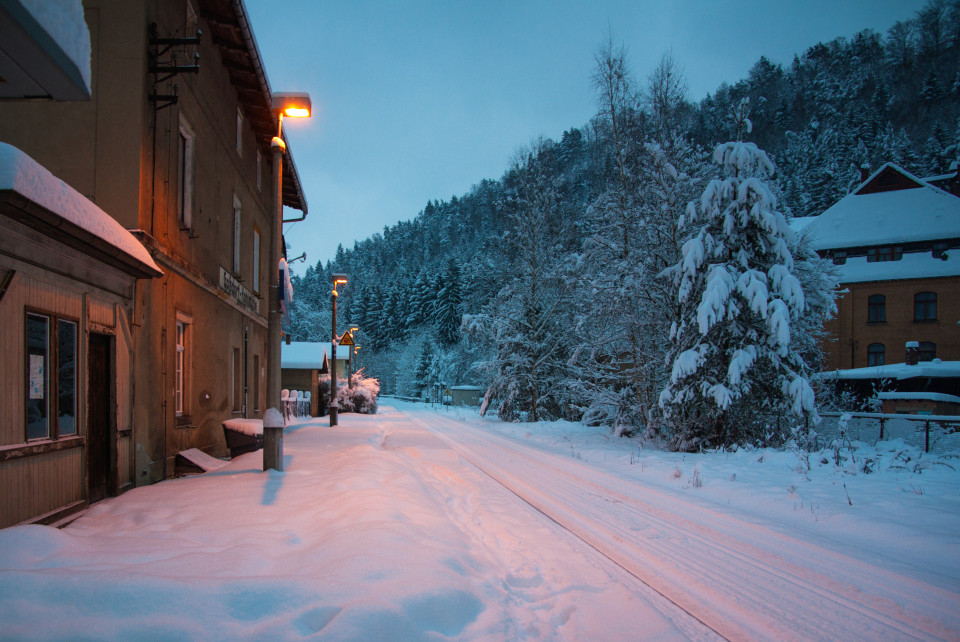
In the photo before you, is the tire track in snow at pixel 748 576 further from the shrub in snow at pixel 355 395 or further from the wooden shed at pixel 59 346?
the shrub in snow at pixel 355 395

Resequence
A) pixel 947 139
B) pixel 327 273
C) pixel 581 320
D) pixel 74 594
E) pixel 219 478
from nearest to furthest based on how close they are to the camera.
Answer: pixel 74 594 → pixel 219 478 → pixel 581 320 → pixel 947 139 → pixel 327 273

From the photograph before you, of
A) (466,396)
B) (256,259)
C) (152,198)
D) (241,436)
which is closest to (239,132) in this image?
(256,259)

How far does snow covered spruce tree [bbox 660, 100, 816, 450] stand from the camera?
13.8 metres

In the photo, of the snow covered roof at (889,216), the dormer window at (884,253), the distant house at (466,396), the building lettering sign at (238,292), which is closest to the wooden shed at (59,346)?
the building lettering sign at (238,292)

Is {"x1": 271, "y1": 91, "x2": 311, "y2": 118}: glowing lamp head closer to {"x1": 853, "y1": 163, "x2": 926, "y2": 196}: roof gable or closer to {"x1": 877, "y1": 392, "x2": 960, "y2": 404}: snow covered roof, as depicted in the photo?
{"x1": 877, "y1": 392, "x2": 960, "y2": 404}: snow covered roof

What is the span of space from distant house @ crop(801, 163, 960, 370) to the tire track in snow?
28.3 m

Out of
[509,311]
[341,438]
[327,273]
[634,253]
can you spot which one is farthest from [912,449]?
[327,273]

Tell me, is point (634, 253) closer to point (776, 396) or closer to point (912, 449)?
point (776, 396)

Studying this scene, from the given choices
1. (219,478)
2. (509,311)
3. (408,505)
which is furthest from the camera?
(509,311)

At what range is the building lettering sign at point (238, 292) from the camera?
1404 cm

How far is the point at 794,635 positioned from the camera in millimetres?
3906

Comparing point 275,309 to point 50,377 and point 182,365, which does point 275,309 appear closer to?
point 182,365

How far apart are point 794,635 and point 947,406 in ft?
83.2

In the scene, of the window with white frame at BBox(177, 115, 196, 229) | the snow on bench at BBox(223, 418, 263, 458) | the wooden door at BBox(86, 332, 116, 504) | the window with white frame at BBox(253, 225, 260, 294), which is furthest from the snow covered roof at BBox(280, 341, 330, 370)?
the wooden door at BBox(86, 332, 116, 504)
